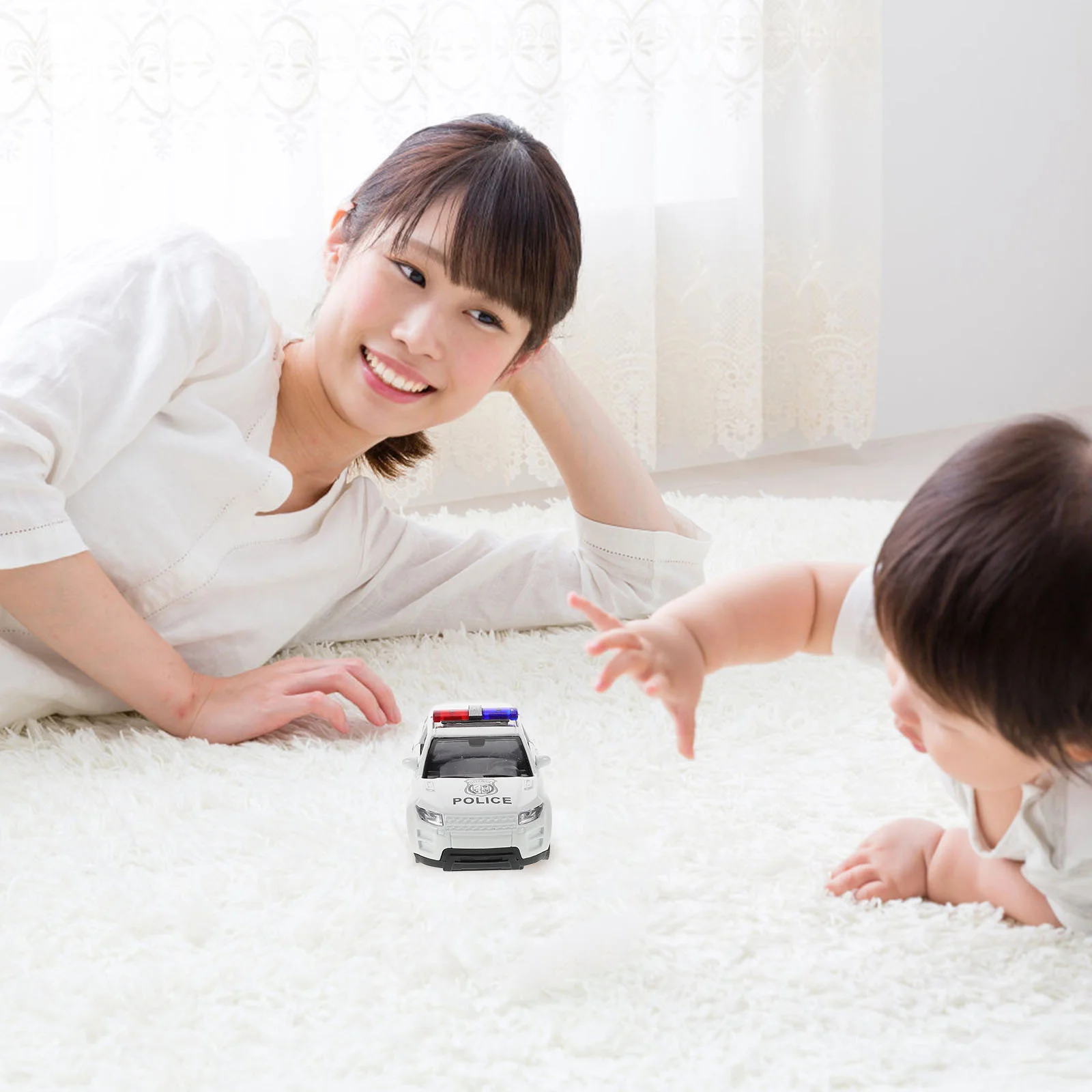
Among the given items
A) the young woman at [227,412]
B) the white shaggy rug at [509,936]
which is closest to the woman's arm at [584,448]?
the young woman at [227,412]

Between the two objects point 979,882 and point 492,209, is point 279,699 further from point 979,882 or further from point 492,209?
point 979,882

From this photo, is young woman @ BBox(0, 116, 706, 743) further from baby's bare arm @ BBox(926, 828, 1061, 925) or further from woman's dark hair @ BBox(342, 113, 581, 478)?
baby's bare arm @ BBox(926, 828, 1061, 925)

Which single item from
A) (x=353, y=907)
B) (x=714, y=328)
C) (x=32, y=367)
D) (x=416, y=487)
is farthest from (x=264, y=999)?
(x=714, y=328)

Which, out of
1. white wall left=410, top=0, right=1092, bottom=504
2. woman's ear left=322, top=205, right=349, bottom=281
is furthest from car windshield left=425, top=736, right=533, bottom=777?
white wall left=410, top=0, right=1092, bottom=504

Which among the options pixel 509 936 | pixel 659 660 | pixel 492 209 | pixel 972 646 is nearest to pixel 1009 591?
pixel 972 646

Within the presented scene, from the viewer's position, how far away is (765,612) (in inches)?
33.9

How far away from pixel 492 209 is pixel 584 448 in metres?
0.37

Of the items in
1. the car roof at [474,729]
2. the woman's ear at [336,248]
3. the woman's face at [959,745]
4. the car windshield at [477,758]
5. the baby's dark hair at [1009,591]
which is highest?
the woman's ear at [336,248]

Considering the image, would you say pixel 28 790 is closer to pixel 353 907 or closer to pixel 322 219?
pixel 353 907

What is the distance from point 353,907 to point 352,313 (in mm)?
538

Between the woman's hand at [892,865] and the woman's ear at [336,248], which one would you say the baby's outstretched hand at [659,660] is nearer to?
the woman's hand at [892,865]

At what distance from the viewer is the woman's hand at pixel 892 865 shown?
2.89ft

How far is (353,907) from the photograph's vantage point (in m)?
0.84

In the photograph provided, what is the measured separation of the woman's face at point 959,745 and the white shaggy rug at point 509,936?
121 millimetres
